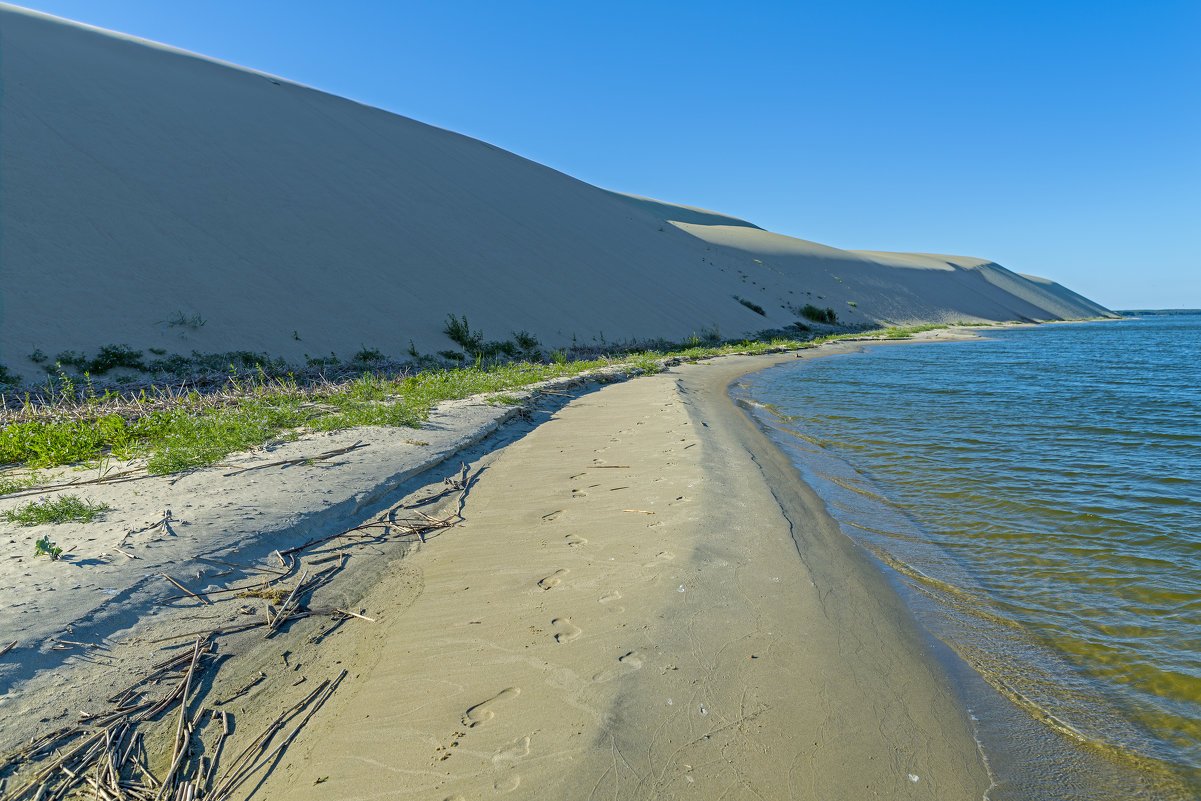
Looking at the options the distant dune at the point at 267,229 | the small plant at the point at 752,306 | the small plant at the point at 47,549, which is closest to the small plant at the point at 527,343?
the distant dune at the point at 267,229

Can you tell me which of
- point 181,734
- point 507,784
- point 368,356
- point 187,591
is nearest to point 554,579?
point 507,784

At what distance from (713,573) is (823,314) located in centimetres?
4010

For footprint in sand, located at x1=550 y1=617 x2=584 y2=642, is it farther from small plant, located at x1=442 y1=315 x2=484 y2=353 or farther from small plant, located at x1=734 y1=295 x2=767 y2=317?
small plant, located at x1=734 y1=295 x2=767 y2=317

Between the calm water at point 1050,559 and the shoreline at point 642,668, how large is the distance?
0.85ft

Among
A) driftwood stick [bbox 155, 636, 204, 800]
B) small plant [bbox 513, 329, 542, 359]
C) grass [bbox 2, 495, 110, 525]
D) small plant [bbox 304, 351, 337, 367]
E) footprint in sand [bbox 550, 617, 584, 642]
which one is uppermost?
small plant [bbox 513, 329, 542, 359]

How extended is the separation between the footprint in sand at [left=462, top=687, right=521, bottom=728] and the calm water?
5.96 feet

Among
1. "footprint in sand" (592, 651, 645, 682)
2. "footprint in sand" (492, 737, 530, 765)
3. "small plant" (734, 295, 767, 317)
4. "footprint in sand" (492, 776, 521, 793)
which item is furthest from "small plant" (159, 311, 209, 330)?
"small plant" (734, 295, 767, 317)

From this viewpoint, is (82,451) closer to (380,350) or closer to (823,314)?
(380,350)

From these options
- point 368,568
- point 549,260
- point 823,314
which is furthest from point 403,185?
point 823,314

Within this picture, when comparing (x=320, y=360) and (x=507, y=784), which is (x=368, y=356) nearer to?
(x=320, y=360)

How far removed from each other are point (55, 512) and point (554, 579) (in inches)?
123

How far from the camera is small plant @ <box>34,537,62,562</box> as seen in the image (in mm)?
3061

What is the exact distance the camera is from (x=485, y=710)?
89.4 inches

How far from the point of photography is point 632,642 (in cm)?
269
